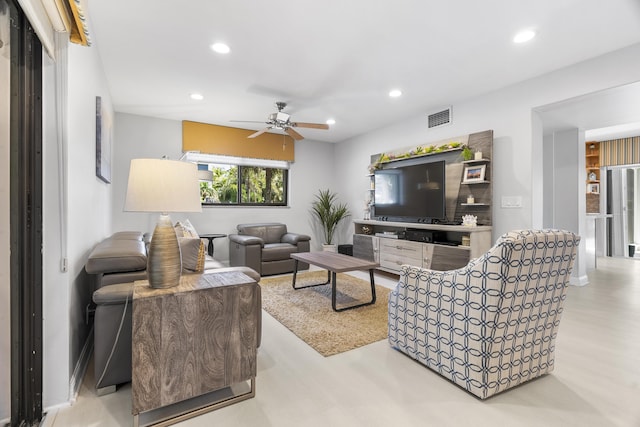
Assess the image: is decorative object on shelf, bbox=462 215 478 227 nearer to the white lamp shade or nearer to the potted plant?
the potted plant

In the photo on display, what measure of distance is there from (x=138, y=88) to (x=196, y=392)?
3.63m

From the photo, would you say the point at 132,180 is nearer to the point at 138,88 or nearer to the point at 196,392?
the point at 196,392

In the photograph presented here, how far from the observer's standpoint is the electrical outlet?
11.6 feet

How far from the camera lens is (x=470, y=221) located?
3.82 m

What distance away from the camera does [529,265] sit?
1.61 metres

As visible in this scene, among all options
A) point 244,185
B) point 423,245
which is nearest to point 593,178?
point 423,245

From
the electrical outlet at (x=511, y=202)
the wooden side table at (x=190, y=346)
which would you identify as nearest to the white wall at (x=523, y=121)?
the electrical outlet at (x=511, y=202)

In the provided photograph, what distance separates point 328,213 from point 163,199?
4775 mm

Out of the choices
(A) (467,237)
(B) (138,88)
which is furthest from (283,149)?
(A) (467,237)

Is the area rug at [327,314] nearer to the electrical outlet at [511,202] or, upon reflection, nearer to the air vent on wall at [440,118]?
the electrical outlet at [511,202]

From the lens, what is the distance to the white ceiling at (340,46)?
2240 mm

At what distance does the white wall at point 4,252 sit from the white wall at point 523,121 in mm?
4307

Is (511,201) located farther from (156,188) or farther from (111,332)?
(111,332)

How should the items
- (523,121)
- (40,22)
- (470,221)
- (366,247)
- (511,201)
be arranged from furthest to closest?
1. (366,247)
2. (470,221)
3. (511,201)
4. (523,121)
5. (40,22)
